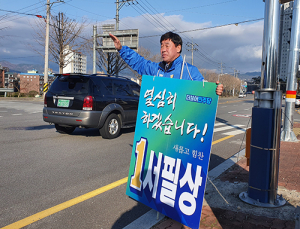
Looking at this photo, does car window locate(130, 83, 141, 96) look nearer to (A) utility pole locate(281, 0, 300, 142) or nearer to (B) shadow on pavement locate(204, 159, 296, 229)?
(A) utility pole locate(281, 0, 300, 142)

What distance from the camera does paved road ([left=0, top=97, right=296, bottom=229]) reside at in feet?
9.80

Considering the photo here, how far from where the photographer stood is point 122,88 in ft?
26.7

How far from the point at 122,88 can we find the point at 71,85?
1622mm

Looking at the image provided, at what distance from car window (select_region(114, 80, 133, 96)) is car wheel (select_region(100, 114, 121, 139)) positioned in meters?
0.76

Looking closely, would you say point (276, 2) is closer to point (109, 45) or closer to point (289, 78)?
point (289, 78)

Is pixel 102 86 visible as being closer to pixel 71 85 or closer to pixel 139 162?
pixel 71 85

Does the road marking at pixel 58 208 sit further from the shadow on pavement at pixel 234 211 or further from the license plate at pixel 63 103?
the license plate at pixel 63 103

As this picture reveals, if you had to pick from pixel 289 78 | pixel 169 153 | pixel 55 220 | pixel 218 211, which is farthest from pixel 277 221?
pixel 289 78

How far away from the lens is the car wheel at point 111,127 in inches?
290

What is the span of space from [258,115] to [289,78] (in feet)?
18.0

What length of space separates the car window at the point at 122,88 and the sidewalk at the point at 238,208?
438 centimetres

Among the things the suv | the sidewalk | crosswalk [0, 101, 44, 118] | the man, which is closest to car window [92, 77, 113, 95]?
the suv

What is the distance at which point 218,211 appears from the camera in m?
3.11

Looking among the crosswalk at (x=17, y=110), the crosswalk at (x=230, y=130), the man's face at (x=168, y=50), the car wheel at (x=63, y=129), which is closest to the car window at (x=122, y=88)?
the car wheel at (x=63, y=129)
